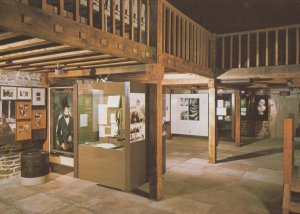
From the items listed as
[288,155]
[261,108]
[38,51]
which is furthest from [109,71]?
[261,108]

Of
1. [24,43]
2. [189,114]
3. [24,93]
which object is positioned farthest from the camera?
[189,114]

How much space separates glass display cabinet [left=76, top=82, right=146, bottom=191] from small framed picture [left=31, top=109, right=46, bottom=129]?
1.56m

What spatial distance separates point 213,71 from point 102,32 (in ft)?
19.4

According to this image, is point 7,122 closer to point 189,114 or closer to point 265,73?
point 265,73

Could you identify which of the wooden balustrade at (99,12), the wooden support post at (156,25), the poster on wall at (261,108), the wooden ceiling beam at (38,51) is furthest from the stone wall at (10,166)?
the poster on wall at (261,108)

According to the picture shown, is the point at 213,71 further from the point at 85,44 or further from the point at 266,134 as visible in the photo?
the point at 266,134

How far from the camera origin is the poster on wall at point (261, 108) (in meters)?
16.1

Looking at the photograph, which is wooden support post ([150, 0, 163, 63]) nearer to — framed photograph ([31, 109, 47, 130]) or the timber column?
the timber column

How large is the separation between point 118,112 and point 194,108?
9.27 m

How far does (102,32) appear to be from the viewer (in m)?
4.31

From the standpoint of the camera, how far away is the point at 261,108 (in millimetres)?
16219

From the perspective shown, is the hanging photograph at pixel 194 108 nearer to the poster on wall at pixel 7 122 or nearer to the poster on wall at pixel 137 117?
the poster on wall at pixel 137 117

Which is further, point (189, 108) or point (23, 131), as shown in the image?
point (189, 108)

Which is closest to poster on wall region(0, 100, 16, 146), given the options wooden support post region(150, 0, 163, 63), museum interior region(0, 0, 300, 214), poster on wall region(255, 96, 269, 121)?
museum interior region(0, 0, 300, 214)
